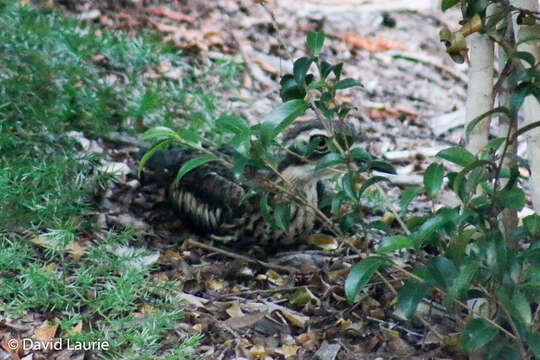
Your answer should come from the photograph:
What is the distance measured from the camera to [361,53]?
26.1 ft

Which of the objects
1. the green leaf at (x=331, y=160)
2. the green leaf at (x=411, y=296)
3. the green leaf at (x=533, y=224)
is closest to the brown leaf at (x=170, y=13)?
the green leaf at (x=331, y=160)

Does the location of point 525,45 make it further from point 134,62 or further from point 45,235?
point 134,62

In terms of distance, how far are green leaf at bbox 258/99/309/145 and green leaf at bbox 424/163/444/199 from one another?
0.51m

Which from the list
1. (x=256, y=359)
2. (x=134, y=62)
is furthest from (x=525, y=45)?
(x=134, y=62)

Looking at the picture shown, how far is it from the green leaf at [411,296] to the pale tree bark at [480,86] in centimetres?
63

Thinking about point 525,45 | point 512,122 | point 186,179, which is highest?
point 525,45

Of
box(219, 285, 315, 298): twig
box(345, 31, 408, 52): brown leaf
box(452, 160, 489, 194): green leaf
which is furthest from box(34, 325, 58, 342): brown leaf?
box(345, 31, 408, 52): brown leaf

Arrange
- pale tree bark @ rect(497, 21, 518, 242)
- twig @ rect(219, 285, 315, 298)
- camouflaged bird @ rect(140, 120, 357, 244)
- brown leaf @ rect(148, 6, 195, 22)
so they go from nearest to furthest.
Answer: pale tree bark @ rect(497, 21, 518, 242) < twig @ rect(219, 285, 315, 298) < camouflaged bird @ rect(140, 120, 357, 244) < brown leaf @ rect(148, 6, 195, 22)

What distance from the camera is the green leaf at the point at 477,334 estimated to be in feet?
9.27

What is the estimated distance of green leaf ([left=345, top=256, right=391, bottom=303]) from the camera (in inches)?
112

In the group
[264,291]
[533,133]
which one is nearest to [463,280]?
[533,133]

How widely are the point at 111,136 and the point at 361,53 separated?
3451 millimetres

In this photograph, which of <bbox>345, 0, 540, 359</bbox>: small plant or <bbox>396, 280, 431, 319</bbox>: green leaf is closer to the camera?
<bbox>345, 0, 540, 359</bbox>: small plant
